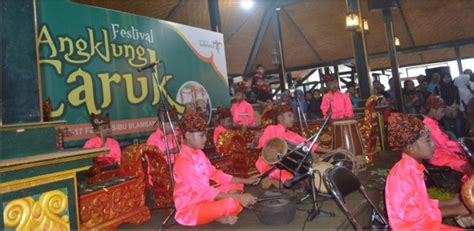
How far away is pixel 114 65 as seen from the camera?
7254 mm

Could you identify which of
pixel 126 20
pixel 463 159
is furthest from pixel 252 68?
pixel 463 159

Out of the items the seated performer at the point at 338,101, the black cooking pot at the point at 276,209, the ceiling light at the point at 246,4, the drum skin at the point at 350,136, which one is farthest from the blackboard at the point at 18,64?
the ceiling light at the point at 246,4

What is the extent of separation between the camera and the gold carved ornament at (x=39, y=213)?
235cm

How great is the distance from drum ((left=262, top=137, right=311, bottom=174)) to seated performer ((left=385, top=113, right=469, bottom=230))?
5.64 ft

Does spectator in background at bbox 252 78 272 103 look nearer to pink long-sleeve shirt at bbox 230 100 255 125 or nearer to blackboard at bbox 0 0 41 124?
pink long-sleeve shirt at bbox 230 100 255 125

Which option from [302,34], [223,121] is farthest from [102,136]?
[302,34]

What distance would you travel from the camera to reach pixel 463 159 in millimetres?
4273

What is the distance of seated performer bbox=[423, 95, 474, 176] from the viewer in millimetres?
4164

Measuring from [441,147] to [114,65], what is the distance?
6.15 m

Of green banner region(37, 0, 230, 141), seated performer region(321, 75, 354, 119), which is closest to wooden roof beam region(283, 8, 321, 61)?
green banner region(37, 0, 230, 141)

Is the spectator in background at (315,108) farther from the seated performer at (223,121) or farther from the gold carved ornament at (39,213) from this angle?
the gold carved ornament at (39,213)

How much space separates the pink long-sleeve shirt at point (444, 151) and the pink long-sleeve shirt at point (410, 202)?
2.08 metres

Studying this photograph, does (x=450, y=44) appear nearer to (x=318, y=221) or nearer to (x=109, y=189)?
(x=318, y=221)

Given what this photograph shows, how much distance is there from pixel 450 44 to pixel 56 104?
50.2 ft
